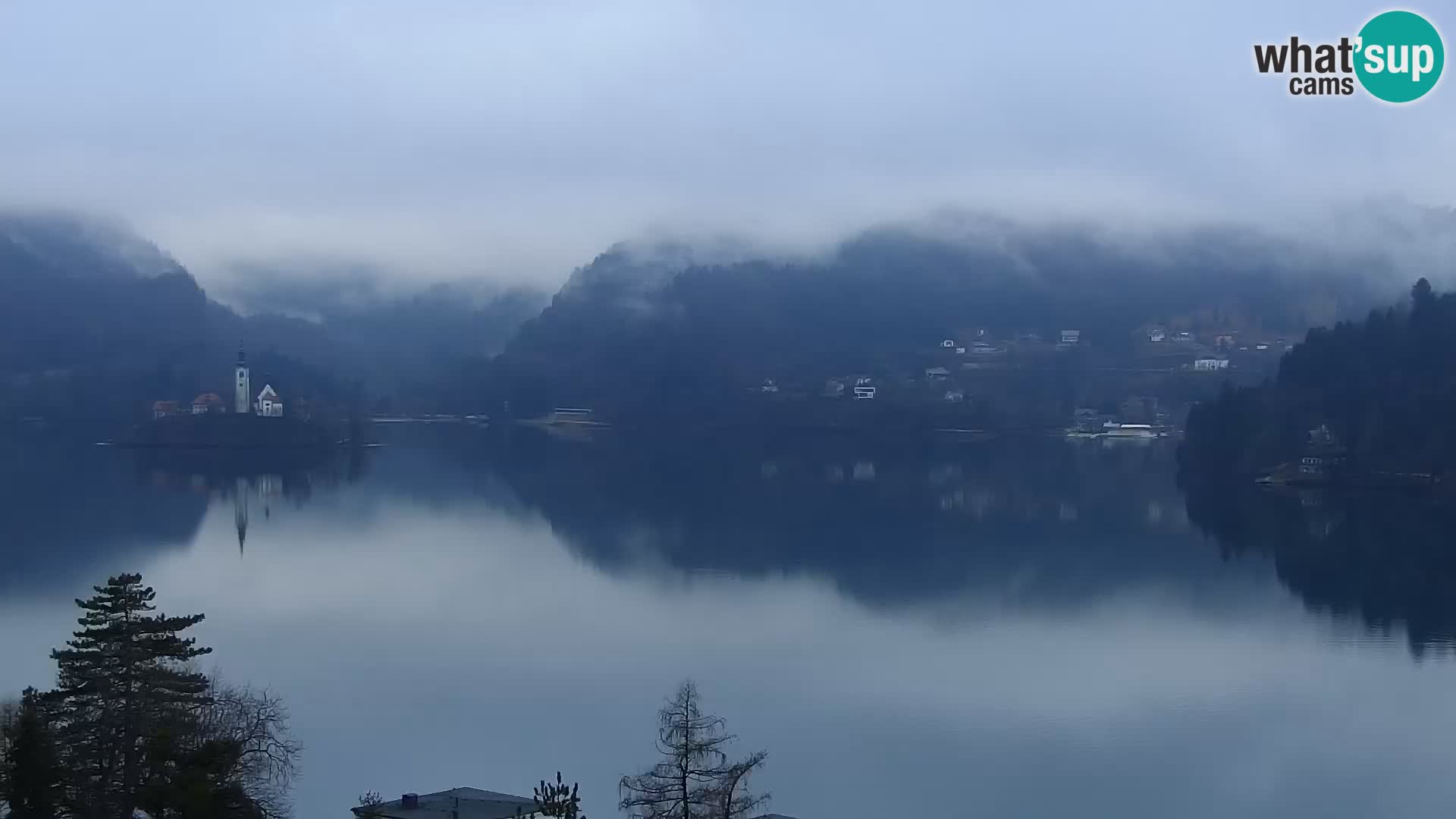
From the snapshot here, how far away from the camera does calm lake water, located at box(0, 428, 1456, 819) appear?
800cm

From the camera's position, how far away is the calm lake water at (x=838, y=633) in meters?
8.00

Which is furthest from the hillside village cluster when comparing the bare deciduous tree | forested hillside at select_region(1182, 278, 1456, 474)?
the bare deciduous tree

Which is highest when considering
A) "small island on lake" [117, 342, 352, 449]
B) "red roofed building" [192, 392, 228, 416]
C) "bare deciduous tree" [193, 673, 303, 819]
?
"red roofed building" [192, 392, 228, 416]

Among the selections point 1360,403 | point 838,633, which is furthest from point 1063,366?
point 838,633

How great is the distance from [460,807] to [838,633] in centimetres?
571

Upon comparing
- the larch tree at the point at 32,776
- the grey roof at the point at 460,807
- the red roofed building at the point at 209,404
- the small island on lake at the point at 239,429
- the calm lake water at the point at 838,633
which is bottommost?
the calm lake water at the point at 838,633

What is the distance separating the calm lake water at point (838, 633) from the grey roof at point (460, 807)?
0.75 m

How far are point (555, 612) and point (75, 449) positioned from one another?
1061 inches

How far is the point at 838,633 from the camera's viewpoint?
11.8 meters

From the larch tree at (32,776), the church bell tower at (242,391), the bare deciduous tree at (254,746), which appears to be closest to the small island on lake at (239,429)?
the church bell tower at (242,391)

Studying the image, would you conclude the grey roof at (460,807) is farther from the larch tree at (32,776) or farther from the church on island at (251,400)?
the church on island at (251,400)

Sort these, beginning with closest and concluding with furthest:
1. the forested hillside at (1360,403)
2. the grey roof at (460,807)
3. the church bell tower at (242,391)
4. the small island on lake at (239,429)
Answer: the grey roof at (460,807) < the forested hillside at (1360,403) < the small island on lake at (239,429) < the church bell tower at (242,391)

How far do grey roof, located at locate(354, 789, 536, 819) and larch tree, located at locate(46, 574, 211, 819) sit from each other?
870 millimetres

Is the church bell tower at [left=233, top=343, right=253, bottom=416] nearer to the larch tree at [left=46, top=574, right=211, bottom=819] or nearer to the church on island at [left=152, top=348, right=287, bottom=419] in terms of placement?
the church on island at [left=152, top=348, right=287, bottom=419]
